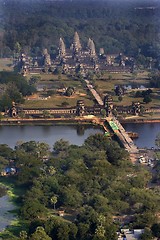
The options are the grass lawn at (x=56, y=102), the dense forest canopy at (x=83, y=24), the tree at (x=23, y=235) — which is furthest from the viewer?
the dense forest canopy at (x=83, y=24)

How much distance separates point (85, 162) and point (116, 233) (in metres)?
5.02

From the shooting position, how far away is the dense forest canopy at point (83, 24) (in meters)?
43.1

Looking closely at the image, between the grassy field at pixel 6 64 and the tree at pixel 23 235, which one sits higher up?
the grassy field at pixel 6 64

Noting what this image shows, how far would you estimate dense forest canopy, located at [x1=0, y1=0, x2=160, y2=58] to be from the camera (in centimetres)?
4312

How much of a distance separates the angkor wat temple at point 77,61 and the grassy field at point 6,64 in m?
0.60

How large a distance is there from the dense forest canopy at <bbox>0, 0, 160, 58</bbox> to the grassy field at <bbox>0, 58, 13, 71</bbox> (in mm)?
1172

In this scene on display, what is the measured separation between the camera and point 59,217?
53.1 feet

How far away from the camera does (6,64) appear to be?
38.9 metres

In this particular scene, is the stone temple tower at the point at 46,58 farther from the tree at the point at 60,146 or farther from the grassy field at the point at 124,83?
the tree at the point at 60,146

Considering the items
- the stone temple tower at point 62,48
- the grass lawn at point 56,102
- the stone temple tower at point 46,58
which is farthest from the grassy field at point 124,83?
the stone temple tower at point 62,48

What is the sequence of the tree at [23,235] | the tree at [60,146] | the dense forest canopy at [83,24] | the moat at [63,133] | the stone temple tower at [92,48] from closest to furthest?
the tree at [23,235]
the tree at [60,146]
the moat at [63,133]
the stone temple tower at [92,48]
the dense forest canopy at [83,24]

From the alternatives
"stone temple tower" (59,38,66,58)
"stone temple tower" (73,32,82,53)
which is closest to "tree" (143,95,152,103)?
"stone temple tower" (59,38,66,58)

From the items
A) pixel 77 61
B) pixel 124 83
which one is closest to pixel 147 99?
pixel 124 83

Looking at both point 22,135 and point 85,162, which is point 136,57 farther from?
point 85,162
